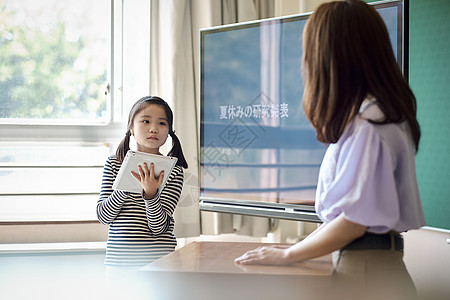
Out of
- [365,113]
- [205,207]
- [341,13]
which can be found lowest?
[205,207]

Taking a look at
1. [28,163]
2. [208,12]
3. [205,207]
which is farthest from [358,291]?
[28,163]

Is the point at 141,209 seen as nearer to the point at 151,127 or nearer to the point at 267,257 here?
the point at 151,127

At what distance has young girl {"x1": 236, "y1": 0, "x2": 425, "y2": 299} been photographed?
904 mm

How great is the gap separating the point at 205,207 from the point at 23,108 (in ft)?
3.91

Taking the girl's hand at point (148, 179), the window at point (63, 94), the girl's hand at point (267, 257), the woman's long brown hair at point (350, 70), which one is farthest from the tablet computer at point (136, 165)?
the window at point (63, 94)

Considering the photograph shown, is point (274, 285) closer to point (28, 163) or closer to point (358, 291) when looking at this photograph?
point (358, 291)

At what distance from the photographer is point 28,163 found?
A: 8.34 feet

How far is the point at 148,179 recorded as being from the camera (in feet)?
5.07

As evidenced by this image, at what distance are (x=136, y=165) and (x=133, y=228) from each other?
0.89 feet

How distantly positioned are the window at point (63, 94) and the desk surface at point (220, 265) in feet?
5.12

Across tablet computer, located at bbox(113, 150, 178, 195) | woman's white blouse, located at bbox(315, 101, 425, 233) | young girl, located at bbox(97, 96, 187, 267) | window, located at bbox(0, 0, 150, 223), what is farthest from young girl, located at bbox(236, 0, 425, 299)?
window, located at bbox(0, 0, 150, 223)

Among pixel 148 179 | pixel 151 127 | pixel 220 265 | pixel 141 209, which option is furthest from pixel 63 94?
pixel 220 265

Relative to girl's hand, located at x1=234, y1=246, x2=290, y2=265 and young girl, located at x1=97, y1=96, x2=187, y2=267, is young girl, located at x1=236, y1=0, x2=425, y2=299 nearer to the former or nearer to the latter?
girl's hand, located at x1=234, y1=246, x2=290, y2=265

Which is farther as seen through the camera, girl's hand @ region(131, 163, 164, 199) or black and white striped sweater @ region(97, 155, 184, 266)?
black and white striped sweater @ region(97, 155, 184, 266)
